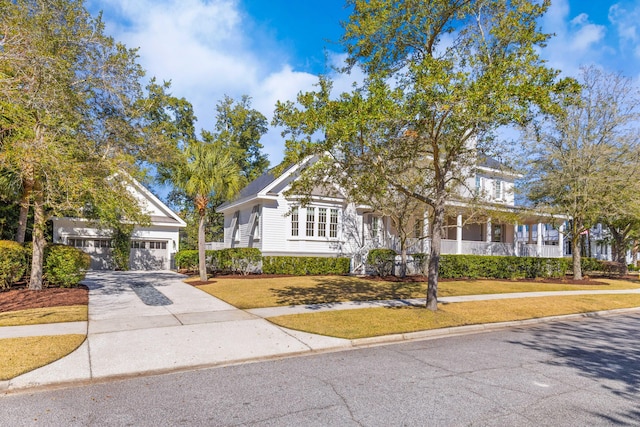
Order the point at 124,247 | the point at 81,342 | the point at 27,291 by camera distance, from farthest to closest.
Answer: the point at 124,247
the point at 27,291
the point at 81,342

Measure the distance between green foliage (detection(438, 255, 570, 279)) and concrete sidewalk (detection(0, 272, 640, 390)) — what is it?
9413 millimetres

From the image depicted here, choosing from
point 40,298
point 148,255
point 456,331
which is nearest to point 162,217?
point 148,255

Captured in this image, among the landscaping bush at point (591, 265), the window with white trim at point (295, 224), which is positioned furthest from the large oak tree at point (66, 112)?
the landscaping bush at point (591, 265)

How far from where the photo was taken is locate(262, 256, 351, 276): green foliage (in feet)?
65.8

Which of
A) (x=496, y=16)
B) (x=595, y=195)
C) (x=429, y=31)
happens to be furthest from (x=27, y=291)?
(x=595, y=195)

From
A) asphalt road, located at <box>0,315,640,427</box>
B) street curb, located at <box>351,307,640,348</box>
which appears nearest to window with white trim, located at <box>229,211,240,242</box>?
street curb, located at <box>351,307,640,348</box>

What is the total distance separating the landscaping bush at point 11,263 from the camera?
12.2 m

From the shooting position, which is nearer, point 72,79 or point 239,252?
point 72,79

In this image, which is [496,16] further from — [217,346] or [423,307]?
[217,346]

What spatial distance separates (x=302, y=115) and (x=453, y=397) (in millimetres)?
6284

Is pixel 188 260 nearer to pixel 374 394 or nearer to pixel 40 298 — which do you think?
pixel 40 298

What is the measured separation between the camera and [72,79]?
38.6 ft

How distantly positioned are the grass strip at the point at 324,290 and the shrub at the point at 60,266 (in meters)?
4.35

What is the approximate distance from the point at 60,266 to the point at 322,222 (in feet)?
41.3
